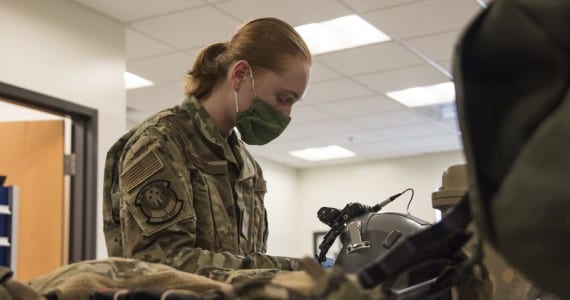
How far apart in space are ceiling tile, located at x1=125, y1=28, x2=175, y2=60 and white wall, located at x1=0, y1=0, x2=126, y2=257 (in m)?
0.13

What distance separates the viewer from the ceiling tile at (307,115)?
20.5 ft

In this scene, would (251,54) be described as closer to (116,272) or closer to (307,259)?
(116,272)

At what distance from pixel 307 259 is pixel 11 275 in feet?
0.93

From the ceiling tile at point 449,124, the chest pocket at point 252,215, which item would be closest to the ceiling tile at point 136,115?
the ceiling tile at point 449,124

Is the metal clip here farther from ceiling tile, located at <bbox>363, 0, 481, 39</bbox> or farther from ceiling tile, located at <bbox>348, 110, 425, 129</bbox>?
ceiling tile, located at <bbox>348, 110, 425, 129</bbox>

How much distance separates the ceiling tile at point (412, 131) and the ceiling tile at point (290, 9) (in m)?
3.08

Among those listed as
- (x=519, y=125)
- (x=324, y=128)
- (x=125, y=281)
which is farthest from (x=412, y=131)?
(x=519, y=125)

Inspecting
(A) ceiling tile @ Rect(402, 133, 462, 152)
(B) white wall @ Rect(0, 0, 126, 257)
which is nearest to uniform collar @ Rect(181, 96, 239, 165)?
(B) white wall @ Rect(0, 0, 126, 257)

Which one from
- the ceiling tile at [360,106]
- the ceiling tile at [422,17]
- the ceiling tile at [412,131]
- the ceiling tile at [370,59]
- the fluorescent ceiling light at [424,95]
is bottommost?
the ceiling tile at [412,131]

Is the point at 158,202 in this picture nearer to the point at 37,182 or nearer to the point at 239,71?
the point at 239,71

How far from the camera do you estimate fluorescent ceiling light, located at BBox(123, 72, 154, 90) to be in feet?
16.8

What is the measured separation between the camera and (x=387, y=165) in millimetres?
8852

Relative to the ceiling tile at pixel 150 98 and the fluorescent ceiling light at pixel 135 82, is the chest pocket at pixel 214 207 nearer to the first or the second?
the fluorescent ceiling light at pixel 135 82

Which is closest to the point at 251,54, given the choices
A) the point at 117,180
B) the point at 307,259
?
the point at 117,180
